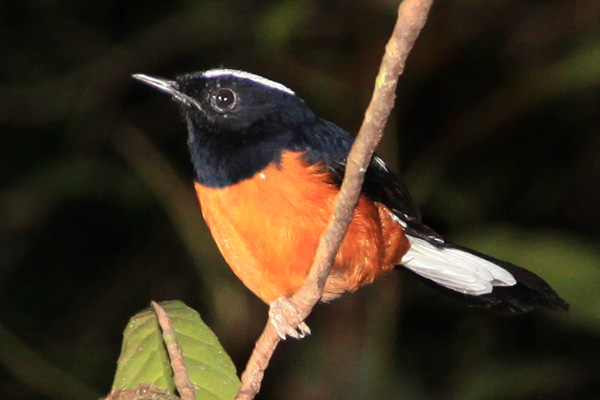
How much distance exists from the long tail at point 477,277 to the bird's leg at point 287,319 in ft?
4.19

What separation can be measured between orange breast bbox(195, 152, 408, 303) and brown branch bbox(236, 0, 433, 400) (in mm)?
437

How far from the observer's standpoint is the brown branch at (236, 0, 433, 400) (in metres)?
1.85

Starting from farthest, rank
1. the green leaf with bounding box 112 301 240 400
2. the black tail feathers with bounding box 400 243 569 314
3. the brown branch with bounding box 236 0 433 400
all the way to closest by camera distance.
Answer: the black tail feathers with bounding box 400 243 569 314 → the green leaf with bounding box 112 301 240 400 → the brown branch with bounding box 236 0 433 400

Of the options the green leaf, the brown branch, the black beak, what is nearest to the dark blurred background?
the black beak

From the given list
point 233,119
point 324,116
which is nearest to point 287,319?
point 233,119

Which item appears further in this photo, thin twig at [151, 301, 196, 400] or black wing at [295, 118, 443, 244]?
black wing at [295, 118, 443, 244]

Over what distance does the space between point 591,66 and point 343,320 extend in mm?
2276

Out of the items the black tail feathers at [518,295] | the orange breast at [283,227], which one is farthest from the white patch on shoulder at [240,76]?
the black tail feathers at [518,295]

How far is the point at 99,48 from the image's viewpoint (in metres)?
6.68

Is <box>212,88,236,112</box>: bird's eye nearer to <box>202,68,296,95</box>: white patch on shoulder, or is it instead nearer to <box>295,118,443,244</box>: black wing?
<box>202,68,296,95</box>: white patch on shoulder

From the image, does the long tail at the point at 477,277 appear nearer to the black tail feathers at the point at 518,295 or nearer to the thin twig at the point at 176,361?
the black tail feathers at the point at 518,295

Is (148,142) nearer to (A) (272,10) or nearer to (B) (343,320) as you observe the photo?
(A) (272,10)

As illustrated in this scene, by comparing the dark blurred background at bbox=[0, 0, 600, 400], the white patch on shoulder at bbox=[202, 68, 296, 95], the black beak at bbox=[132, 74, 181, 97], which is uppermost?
the white patch on shoulder at bbox=[202, 68, 296, 95]

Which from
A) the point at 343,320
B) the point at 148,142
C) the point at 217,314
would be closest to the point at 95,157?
the point at 148,142
